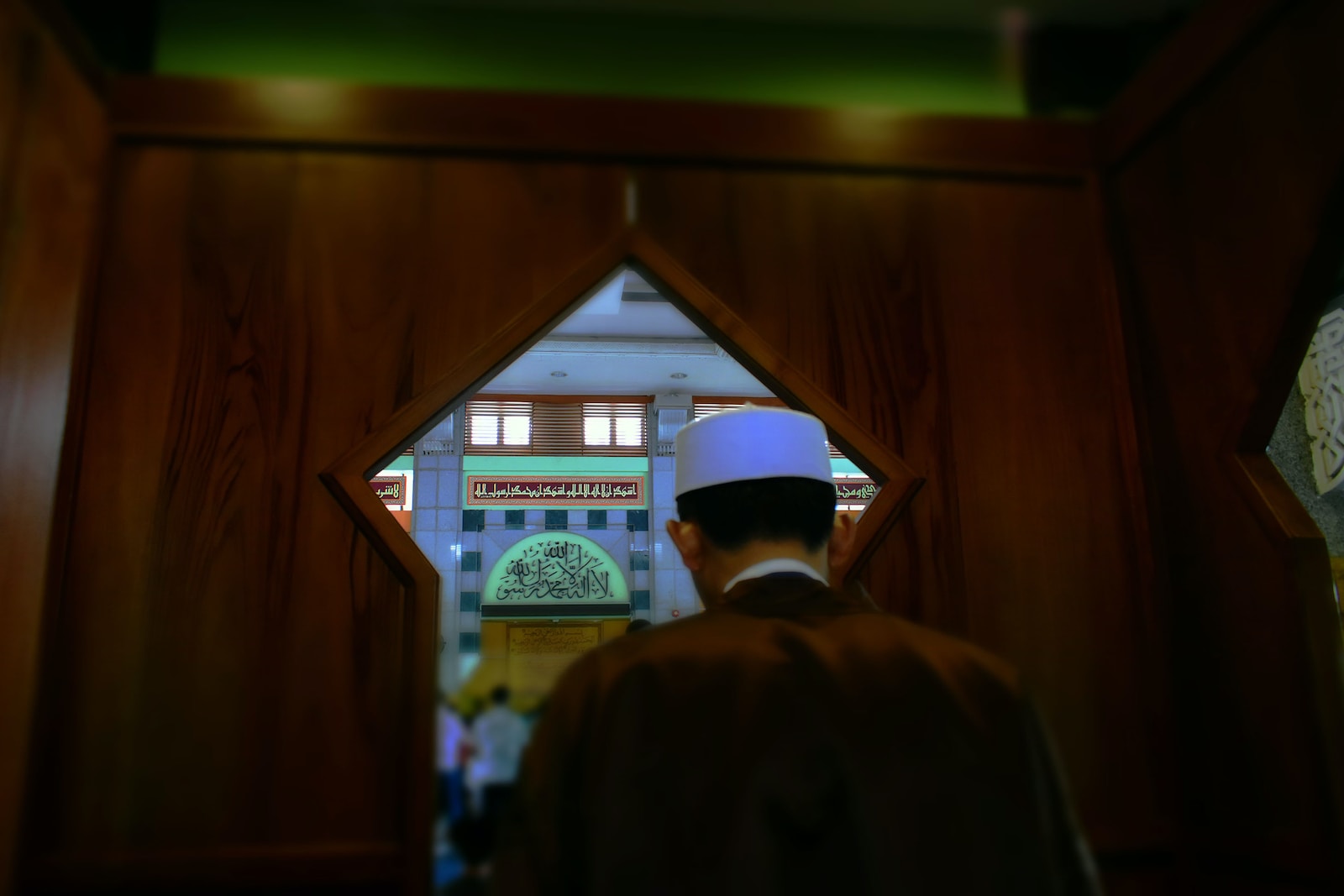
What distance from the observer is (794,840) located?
3.11 feet

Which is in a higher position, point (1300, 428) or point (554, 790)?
point (1300, 428)

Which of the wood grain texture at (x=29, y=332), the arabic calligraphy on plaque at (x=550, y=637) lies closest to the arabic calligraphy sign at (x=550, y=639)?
the arabic calligraphy on plaque at (x=550, y=637)

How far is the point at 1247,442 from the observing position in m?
1.58

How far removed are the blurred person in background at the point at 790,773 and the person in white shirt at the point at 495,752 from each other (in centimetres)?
20

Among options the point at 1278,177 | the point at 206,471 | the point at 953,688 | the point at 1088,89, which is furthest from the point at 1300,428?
the point at 206,471

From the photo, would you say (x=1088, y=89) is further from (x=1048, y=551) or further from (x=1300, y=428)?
(x=1300, y=428)

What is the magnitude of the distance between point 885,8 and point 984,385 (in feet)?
2.76

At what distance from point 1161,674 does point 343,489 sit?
150 cm

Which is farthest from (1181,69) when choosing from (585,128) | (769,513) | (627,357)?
(627,357)

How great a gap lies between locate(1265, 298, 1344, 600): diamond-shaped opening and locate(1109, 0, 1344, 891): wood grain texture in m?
1.38

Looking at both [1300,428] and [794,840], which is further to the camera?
[1300,428]

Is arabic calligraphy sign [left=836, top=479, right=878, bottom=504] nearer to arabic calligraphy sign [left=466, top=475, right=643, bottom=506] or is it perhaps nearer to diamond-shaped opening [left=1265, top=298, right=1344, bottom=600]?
arabic calligraphy sign [left=466, top=475, right=643, bottom=506]

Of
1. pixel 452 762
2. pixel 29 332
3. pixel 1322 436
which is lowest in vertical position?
pixel 452 762

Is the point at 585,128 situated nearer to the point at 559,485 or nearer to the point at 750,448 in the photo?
the point at 750,448
